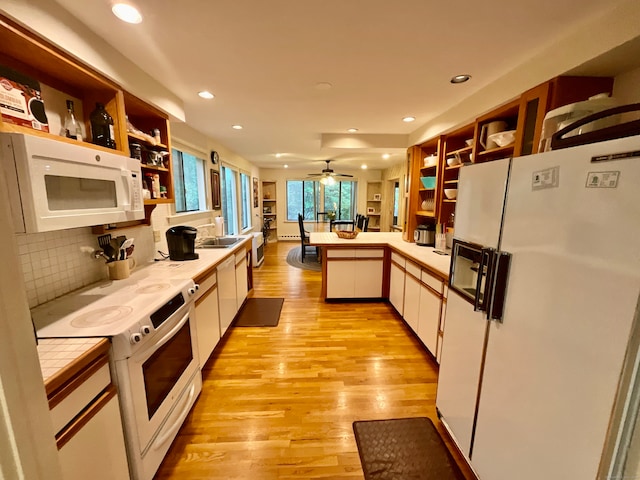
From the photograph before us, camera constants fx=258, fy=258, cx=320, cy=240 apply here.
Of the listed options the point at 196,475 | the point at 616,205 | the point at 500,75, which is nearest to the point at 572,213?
the point at 616,205

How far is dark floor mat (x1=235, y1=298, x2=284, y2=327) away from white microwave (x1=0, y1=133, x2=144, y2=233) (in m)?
1.88

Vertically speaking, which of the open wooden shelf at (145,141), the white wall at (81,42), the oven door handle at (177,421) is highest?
the white wall at (81,42)

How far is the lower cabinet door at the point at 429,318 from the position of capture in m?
2.26

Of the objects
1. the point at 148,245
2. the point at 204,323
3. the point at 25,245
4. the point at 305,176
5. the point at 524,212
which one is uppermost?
the point at 305,176

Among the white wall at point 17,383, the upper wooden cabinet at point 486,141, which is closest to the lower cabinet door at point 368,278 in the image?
the upper wooden cabinet at point 486,141

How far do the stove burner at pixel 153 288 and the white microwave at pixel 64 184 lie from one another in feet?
1.49

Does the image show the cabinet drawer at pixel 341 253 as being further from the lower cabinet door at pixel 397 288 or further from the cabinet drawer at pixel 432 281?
the cabinet drawer at pixel 432 281

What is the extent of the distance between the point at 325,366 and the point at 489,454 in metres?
1.32

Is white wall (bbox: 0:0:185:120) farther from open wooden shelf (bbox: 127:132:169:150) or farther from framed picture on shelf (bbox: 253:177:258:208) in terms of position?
framed picture on shelf (bbox: 253:177:258:208)

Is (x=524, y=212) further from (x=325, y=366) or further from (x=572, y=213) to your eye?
(x=325, y=366)

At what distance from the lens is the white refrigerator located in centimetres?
73

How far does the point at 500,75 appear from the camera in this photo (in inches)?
72.8

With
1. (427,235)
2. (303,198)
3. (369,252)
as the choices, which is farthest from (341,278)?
Answer: (303,198)

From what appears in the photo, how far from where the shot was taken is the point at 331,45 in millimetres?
1499
